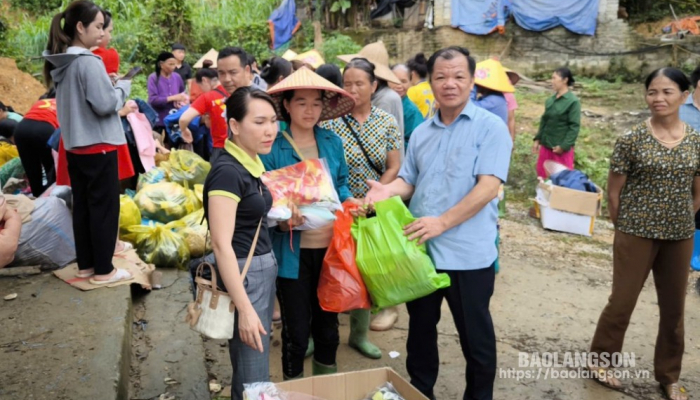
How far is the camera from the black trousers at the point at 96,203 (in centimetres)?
350

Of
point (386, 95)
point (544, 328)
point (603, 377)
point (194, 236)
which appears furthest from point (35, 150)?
point (603, 377)

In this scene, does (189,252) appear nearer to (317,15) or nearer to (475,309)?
(475,309)

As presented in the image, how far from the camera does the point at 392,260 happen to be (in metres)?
2.77

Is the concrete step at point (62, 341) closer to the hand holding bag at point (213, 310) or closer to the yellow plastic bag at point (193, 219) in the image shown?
the hand holding bag at point (213, 310)

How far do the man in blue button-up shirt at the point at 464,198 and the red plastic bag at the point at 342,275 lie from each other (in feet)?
1.09

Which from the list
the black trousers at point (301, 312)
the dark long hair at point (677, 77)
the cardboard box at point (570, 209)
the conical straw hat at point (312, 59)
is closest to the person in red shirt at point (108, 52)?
the black trousers at point (301, 312)

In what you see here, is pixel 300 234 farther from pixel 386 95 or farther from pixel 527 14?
pixel 527 14

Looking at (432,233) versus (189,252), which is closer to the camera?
(432,233)

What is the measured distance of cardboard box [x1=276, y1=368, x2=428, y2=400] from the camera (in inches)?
89.0

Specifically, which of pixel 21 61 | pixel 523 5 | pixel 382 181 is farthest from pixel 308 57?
pixel 523 5

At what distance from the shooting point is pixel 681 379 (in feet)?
12.3

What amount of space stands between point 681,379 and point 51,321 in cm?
386

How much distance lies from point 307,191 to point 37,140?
3350mm

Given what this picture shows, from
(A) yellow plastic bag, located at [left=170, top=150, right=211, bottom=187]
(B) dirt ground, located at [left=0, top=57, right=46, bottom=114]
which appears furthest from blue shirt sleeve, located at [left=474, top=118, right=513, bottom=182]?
(B) dirt ground, located at [left=0, top=57, right=46, bottom=114]
